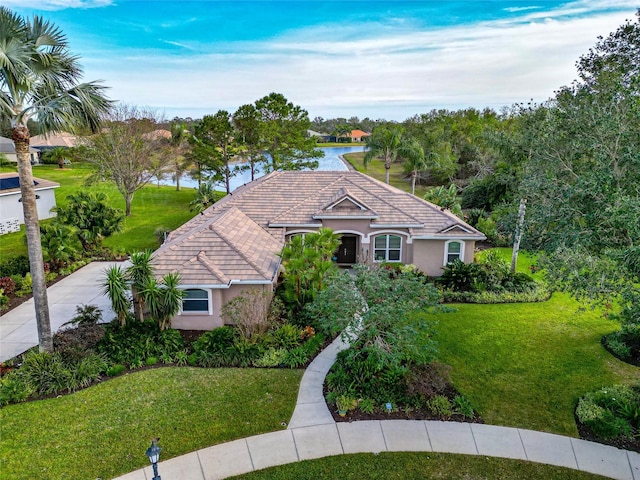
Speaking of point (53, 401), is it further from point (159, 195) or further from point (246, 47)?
point (159, 195)

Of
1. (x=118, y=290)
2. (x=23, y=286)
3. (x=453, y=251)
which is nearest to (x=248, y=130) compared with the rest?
(x=23, y=286)

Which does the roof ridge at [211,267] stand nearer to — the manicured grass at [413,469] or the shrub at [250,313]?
the shrub at [250,313]

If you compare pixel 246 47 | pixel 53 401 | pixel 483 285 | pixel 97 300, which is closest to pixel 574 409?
pixel 483 285

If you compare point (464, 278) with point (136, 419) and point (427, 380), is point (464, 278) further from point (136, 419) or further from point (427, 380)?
point (136, 419)

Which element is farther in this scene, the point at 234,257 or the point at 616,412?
the point at 234,257

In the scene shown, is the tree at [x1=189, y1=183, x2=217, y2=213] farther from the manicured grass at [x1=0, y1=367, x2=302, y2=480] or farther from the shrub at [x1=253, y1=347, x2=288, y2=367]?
the manicured grass at [x1=0, y1=367, x2=302, y2=480]

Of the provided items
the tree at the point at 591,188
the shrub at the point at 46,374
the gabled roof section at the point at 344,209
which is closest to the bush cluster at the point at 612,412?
the tree at the point at 591,188
